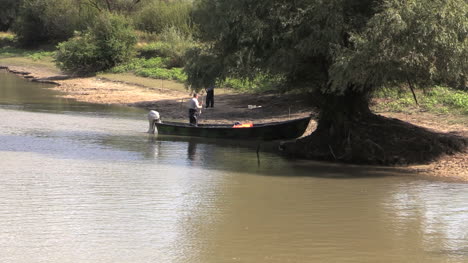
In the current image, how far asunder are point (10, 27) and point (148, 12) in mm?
23495

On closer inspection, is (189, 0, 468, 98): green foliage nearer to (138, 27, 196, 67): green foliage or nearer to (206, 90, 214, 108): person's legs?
(206, 90, 214, 108): person's legs

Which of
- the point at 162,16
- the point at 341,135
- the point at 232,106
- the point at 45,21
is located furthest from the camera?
the point at 45,21

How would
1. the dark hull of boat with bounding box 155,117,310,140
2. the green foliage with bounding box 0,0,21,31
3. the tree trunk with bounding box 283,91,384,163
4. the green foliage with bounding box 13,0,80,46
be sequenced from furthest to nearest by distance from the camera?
the green foliage with bounding box 0,0,21,31 → the green foliage with bounding box 13,0,80,46 → the dark hull of boat with bounding box 155,117,310,140 → the tree trunk with bounding box 283,91,384,163

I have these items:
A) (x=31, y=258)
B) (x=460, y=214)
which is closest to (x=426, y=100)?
(x=460, y=214)

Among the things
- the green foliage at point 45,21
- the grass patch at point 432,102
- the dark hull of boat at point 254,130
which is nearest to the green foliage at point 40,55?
the green foliage at point 45,21

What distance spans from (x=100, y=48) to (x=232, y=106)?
17.8 meters

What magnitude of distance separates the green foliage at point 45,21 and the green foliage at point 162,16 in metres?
5.70

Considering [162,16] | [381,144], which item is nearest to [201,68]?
[381,144]

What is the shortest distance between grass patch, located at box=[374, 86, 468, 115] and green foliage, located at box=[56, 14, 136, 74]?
23.3 meters

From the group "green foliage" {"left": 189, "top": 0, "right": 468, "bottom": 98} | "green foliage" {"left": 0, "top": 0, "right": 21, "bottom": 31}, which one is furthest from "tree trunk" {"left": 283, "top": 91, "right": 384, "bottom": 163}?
"green foliage" {"left": 0, "top": 0, "right": 21, "bottom": 31}

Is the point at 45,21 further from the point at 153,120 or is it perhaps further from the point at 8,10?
the point at 153,120

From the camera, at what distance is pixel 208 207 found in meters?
14.0

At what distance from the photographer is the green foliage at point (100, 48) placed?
148 feet

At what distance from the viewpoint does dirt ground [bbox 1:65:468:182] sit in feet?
60.2
